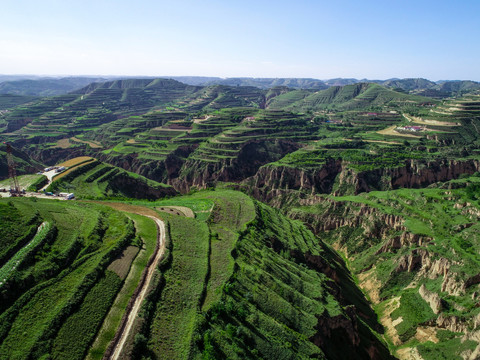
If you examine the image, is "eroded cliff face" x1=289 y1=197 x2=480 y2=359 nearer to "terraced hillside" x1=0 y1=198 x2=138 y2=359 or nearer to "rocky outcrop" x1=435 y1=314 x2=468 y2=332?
"rocky outcrop" x1=435 y1=314 x2=468 y2=332

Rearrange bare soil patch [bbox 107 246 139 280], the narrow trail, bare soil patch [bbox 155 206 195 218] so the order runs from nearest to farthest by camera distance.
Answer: the narrow trail, bare soil patch [bbox 107 246 139 280], bare soil patch [bbox 155 206 195 218]

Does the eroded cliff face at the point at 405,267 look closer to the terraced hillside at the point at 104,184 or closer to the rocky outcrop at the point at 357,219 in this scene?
the rocky outcrop at the point at 357,219

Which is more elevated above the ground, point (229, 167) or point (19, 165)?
point (229, 167)

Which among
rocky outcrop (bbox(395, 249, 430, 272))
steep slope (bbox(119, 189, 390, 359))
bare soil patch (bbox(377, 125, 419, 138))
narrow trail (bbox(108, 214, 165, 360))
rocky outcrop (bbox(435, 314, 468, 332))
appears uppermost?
bare soil patch (bbox(377, 125, 419, 138))

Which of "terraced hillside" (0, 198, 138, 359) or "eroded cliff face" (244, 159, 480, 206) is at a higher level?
"terraced hillside" (0, 198, 138, 359)

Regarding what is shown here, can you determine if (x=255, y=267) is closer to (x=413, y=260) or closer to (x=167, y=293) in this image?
(x=167, y=293)

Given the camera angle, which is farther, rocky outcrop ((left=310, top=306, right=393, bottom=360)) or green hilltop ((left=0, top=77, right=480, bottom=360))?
rocky outcrop ((left=310, top=306, right=393, bottom=360))

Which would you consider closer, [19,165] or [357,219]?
[357,219]

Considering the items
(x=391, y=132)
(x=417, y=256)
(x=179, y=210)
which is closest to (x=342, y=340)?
(x=417, y=256)

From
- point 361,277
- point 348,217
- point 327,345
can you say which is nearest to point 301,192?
point 348,217

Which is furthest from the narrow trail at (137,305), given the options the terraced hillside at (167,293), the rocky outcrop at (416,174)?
the rocky outcrop at (416,174)

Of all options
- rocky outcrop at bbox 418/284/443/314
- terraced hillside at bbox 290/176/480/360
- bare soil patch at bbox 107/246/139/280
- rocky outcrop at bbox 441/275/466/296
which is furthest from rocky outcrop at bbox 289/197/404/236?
bare soil patch at bbox 107/246/139/280

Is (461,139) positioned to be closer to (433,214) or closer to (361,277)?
(433,214)
